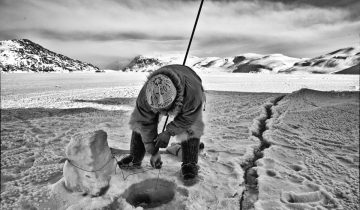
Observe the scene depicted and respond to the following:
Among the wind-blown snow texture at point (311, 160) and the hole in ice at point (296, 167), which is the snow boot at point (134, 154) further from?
the hole in ice at point (296, 167)

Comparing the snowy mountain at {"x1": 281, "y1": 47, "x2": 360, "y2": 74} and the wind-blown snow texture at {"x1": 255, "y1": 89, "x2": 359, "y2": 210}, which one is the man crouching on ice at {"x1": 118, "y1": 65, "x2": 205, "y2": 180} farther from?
the snowy mountain at {"x1": 281, "y1": 47, "x2": 360, "y2": 74}

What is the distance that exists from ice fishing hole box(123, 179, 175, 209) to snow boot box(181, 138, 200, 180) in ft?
0.61

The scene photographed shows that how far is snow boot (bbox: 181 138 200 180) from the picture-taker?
278 cm

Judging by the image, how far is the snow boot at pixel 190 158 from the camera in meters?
2.78

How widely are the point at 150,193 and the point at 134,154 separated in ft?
1.54

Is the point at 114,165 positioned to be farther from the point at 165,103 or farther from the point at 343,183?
the point at 343,183

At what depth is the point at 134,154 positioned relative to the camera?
300 centimetres

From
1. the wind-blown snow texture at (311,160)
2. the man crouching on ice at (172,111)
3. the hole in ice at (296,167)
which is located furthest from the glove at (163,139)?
the hole in ice at (296,167)

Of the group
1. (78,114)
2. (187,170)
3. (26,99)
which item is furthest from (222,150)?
(26,99)

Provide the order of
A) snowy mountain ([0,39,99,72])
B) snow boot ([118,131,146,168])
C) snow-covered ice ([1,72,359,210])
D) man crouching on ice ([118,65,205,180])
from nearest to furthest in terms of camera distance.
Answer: man crouching on ice ([118,65,205,180]) → snow-covered ice ([1,72,359,210]) → snow boot ([118,131,146,168]) → snowy mountain ([0,39,99,72])

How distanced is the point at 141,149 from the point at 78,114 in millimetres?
3274

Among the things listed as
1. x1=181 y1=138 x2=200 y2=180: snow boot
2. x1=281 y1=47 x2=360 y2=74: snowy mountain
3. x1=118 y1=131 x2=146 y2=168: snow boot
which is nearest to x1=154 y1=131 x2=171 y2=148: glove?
x1=181 y1=138 x2=200 y2=180: snow boot

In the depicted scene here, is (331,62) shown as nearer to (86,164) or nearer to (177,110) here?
(177,110)

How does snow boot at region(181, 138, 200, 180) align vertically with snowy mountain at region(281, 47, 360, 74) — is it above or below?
below
